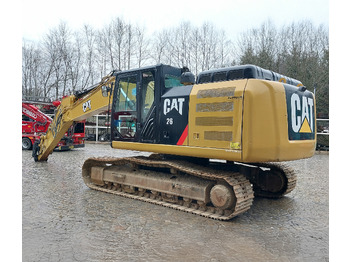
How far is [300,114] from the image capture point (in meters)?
5.16

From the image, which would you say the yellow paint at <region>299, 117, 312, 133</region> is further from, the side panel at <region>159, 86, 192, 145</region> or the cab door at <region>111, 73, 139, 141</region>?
the cab door at <region>111, 73, 139, 141</region>

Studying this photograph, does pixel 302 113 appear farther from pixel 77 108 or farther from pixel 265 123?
pixel 77 108

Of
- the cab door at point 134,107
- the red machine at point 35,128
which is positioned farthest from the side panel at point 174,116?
the red machine at point 35,128

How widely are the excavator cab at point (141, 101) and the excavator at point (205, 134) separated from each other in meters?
0.02

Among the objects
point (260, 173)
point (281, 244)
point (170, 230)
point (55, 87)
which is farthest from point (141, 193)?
point (55, 87)

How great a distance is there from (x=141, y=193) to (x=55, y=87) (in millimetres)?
27334

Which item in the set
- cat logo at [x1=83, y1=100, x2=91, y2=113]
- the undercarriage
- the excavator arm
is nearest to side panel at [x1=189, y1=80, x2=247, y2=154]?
the undercarriage

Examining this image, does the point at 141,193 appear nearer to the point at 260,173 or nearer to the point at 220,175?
the point at 220,175

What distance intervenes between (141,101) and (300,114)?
119 inches

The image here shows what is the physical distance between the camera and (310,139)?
5398 mm

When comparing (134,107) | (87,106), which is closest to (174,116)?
(134,107)

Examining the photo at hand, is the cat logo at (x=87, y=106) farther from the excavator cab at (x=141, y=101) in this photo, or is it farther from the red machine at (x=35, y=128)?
the red machine at (x=35, y=128)

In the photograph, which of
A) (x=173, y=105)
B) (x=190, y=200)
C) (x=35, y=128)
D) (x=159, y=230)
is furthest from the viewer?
(x=35, y=128)

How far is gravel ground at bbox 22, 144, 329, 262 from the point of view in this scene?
369 cm
